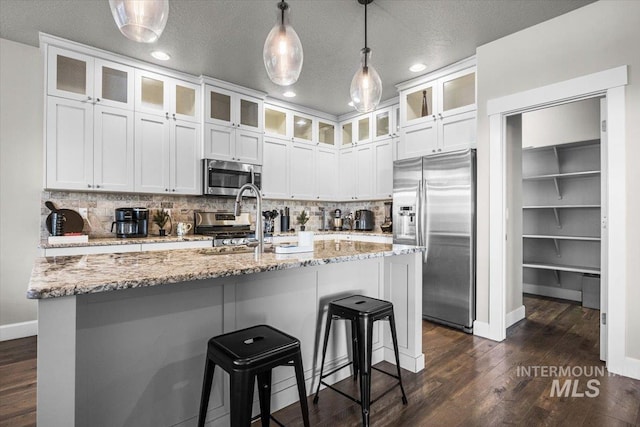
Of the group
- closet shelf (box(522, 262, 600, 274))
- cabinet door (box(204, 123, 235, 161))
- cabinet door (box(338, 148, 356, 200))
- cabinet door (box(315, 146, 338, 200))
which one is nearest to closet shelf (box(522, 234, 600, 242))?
closet shelf (box(522, 262, 600, 274))

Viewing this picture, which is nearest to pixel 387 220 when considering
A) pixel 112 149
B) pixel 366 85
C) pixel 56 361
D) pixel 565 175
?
pixel 565 175

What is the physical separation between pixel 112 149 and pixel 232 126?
1330mm

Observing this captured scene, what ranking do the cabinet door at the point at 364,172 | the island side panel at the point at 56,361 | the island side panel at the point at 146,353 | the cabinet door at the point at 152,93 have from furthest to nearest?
the cabinet door at the point at 364,172 → the cabinet door at the point at 152,93 → the island side panel at the point at 146,353 → the island side panel at the point at 56,361

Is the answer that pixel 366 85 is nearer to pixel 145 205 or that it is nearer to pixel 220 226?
pixel 220 226

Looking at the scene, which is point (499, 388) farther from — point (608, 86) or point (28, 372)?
point (28, 372)

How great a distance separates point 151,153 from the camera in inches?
137

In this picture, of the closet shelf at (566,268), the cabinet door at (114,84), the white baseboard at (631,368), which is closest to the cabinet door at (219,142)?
the cabinet door at (114,84)

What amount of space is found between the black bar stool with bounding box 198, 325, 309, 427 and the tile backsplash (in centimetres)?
278

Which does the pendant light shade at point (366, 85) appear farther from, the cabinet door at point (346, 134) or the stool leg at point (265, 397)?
the cabinet door at point (346, 134)

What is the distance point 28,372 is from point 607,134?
4558 mm

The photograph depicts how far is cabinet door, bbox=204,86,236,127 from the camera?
12.6ft

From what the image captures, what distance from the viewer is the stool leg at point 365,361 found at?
1683mm

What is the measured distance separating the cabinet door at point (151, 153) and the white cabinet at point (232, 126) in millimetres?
441

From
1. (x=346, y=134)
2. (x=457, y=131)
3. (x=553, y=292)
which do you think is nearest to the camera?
(x=457, y=131)
